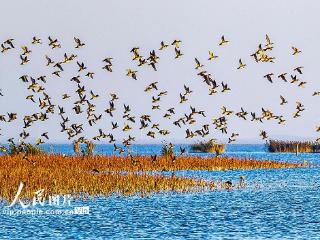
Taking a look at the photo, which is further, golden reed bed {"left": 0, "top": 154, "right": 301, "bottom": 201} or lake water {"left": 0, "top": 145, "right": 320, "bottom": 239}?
golden reed bed {"left": 0, "top": 154, "right": 301, "bottom": 201}

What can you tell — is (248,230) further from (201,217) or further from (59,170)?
(59,170)

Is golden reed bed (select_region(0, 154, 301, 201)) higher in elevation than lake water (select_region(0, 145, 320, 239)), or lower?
higher

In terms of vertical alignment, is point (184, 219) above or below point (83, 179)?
below

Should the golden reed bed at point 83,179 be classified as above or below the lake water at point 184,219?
above

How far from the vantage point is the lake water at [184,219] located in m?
25.9

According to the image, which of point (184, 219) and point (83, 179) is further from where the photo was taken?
point (83, 179)

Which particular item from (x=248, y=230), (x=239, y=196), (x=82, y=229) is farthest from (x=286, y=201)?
(x=82, y=229)

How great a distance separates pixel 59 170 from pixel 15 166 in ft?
8.15

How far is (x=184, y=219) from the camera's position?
2969cm

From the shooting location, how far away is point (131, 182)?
3959 cm

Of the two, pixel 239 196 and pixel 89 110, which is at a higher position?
pixel 89 110

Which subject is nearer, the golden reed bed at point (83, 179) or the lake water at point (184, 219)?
the lake water at point (184, 219)

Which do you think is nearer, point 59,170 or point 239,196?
point 239,196

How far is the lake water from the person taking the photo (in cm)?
2594
